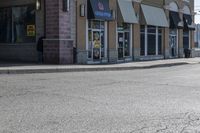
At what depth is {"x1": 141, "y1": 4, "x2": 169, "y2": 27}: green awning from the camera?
3888cm

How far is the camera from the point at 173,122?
8.79 meters

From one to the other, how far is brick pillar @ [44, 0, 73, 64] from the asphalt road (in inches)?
490

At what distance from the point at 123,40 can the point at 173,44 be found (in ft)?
38.9

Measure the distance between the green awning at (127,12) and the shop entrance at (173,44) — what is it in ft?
31.4

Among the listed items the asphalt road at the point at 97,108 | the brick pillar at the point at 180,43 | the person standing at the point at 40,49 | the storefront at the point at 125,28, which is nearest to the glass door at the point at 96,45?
the storefront at the point at 125,28

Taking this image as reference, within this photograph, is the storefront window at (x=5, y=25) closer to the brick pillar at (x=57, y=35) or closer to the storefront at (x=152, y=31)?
the brick pillar at (x=57, y=35)

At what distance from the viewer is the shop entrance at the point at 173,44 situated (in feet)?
149

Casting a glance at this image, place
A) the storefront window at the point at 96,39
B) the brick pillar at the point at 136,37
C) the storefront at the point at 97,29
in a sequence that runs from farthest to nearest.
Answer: the brick pillar at the point at 136,37 < the storefront window at the point at 96,39 < the storefront at the point at 97,29

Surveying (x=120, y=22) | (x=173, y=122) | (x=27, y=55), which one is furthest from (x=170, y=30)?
(x=173, y=122)

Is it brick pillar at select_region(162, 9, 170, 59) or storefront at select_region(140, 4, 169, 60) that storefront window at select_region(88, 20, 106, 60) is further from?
brick pillar at select_region(162, 9, 170, 59)

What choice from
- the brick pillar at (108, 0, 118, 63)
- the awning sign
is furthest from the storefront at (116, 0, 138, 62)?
the awning sign

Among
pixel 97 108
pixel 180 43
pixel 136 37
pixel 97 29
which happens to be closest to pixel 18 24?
pixel 97 29

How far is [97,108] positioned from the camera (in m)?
10.5

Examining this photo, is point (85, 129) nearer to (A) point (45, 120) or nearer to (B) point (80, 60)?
(A) point (45, 120)
